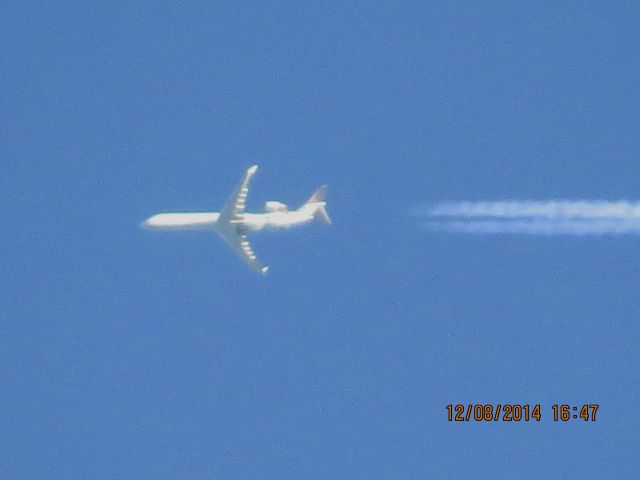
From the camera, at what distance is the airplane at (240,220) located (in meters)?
114

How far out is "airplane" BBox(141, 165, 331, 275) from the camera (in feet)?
374

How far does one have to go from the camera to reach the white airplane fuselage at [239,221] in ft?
368

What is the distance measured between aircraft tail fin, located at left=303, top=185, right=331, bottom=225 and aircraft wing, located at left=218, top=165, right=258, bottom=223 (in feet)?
31.6

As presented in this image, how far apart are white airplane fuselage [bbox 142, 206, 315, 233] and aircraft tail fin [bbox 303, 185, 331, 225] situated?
1.74m

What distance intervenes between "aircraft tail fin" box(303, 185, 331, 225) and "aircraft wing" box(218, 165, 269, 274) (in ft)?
29.5

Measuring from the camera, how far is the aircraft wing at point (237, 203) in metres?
115

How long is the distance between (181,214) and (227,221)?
4.43 meters

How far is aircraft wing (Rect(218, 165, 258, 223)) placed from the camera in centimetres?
11525

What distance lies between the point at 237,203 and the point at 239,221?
185 centimetres

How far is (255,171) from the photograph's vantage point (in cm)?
11462

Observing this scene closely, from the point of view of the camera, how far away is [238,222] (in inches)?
4592

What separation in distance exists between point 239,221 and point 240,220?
14cm

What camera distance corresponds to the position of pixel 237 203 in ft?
380

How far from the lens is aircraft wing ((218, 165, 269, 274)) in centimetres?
11531
